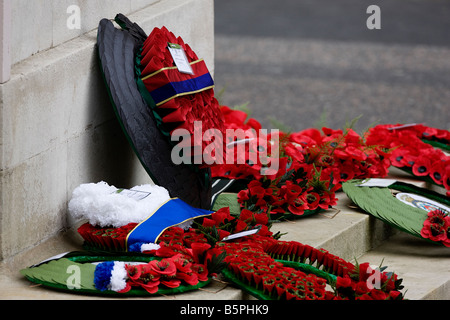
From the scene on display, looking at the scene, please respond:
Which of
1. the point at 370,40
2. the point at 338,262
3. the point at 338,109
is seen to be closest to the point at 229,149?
the point at 338,262

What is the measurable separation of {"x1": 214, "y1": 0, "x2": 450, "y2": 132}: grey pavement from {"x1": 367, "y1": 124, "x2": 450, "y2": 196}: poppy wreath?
1.57 metres

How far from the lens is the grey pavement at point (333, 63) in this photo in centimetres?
716

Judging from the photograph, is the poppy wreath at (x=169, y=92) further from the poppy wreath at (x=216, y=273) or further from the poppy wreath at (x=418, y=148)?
the poppy wreath at (x=418, y=148)

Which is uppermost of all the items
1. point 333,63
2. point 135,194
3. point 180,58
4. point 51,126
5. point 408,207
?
point 180,58

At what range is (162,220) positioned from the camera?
2.82m

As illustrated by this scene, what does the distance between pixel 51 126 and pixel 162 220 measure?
0.53 metres

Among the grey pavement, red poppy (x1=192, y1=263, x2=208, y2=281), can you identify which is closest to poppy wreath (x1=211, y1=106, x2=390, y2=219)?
red poppy (x1=192, y1=263, x2=208, y2=281)

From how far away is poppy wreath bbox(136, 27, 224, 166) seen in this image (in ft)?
10.0

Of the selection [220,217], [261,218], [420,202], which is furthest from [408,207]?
[220,217]

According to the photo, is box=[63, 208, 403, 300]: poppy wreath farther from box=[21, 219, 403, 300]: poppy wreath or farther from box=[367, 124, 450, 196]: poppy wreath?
box=[367, 124, 450, 196]: poppy wreath

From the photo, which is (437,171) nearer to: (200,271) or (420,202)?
(420,202)

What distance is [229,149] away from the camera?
145 inches

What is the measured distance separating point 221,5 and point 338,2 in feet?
6.20

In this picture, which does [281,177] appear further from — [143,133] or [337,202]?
[143,133]
